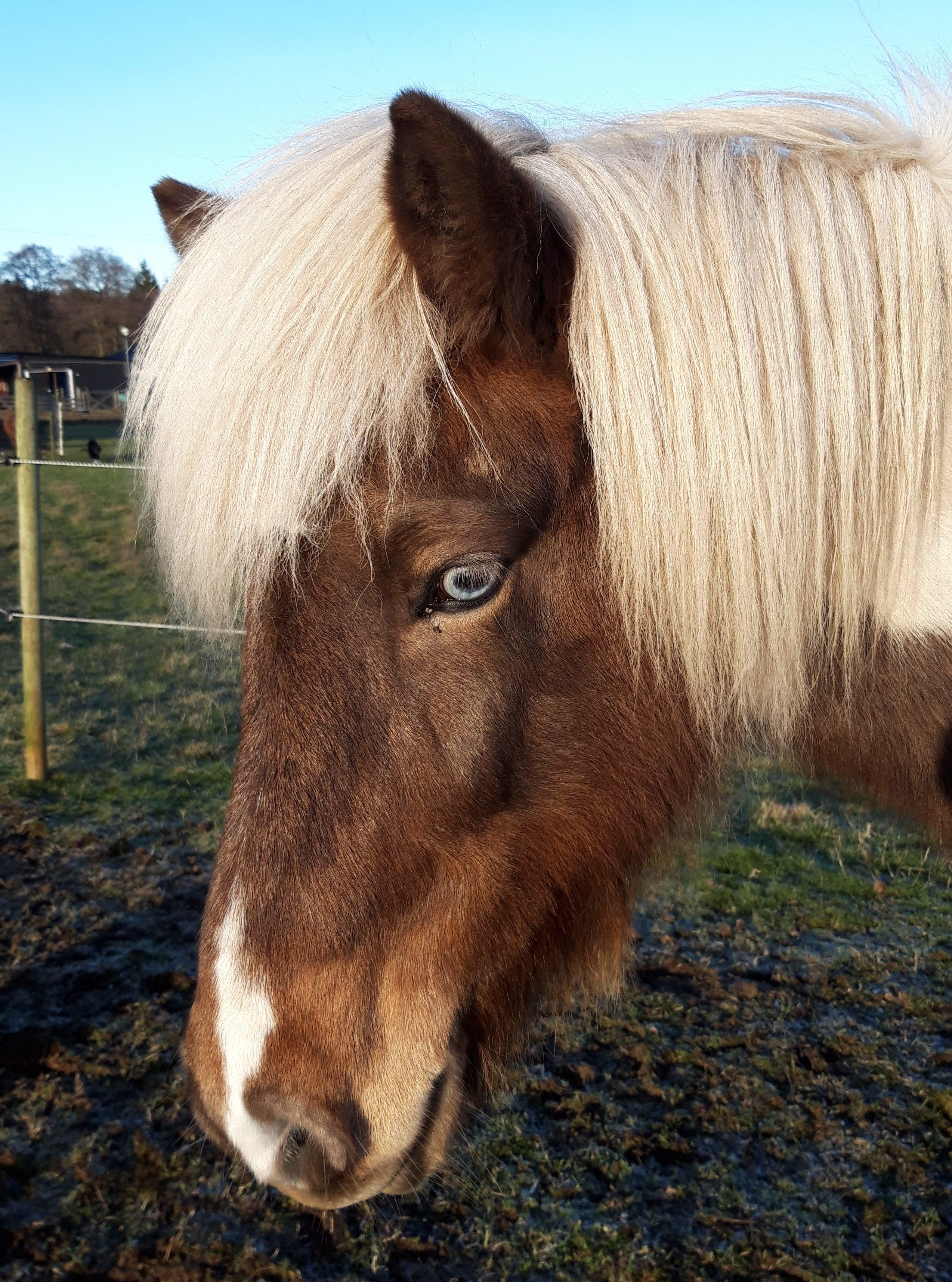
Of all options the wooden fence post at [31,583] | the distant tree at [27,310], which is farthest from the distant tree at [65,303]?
the wooden fence post at [31,583]

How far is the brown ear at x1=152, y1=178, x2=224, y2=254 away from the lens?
6.46 feet

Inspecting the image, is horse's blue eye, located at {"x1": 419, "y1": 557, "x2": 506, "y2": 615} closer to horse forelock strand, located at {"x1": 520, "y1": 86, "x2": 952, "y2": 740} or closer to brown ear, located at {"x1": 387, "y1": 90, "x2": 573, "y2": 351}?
horse forelock strand, located at {"x1": 520, "y1": 86, "x2": 952, "y2": 740}

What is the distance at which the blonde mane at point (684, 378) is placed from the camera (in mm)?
1422

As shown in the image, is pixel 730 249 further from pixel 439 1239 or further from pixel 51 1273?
pixel 51 1273

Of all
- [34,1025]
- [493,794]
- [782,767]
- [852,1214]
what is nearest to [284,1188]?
[493,794]

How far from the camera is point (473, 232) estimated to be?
132 cm

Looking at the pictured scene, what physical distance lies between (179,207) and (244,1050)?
1805mm

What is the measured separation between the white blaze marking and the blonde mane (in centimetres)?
65

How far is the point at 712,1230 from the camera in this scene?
2420 millimetres

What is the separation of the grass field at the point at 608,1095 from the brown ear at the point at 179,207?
4.20 feet

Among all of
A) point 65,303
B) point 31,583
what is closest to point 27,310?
point 65,303

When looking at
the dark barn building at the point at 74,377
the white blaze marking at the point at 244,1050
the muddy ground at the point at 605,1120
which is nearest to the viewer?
the white blaze marking at the point at 244,1050

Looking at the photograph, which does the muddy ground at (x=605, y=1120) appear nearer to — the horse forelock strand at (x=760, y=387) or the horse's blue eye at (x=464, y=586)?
the horse forelock strand at (x=760, y=387)

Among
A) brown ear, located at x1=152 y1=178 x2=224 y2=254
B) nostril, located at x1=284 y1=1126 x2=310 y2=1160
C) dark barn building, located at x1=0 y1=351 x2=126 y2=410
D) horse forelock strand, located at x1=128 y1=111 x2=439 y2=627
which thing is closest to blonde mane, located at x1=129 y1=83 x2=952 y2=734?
horse forelock strand, located at x1=128 y1=111 x2=439 y2=627
